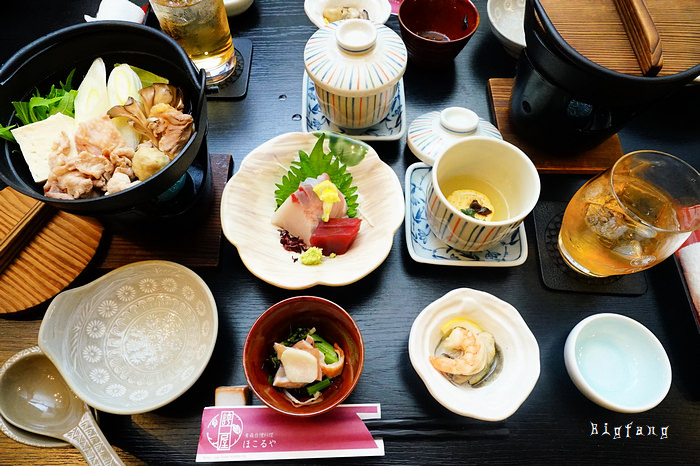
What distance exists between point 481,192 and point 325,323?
0.69 meters

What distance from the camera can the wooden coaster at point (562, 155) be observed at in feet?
4.88

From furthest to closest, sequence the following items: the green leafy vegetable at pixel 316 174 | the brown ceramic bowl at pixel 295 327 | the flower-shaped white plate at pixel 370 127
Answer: the flower-shaped white plate at pixel 370 127, the green leafy vegetable at pixel 316 174, the brown ceramic bowl at pixel 295 327

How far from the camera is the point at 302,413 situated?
103 centimetres

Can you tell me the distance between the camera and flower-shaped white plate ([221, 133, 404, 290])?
120 centimetres

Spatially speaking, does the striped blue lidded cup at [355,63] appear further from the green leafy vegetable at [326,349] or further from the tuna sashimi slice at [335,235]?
the green leafy vegetable at [326,349]

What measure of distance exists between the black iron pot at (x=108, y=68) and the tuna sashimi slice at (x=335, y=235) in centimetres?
42

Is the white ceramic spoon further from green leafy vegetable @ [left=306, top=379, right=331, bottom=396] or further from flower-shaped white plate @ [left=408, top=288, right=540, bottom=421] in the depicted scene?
flower-shaped white plate @ [left=408, top=288, right=540, bottom=421]

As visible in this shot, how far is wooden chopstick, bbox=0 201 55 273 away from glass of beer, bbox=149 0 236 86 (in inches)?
27.0

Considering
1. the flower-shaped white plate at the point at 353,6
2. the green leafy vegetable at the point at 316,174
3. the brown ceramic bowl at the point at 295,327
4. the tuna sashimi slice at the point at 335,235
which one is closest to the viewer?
the brown ceramic bowl at the point at 295,327

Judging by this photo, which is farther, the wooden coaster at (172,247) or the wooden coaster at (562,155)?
Answer: the wooden coaster at (562,155)

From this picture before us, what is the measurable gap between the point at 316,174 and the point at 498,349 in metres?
0.78

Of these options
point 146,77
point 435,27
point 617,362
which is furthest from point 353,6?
point 617,362

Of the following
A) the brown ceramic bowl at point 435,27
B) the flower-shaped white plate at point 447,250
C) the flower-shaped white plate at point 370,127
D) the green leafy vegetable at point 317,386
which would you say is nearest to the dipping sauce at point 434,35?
the brown ceramic bowl at point 435,27

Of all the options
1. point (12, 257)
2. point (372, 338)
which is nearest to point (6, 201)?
point (12, 257)
